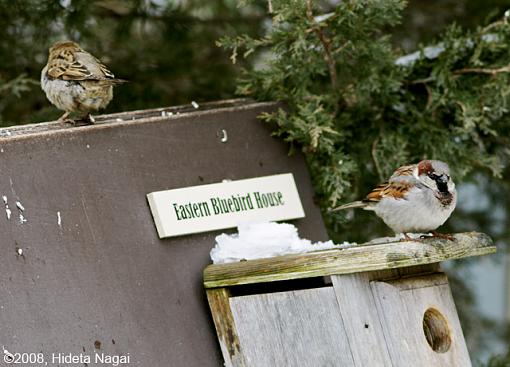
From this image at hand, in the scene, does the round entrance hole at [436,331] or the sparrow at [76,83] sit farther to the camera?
the sparrow at [76,83]

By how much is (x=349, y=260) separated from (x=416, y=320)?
Answer: 1.23ft

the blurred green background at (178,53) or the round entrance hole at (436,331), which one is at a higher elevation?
the blurred green background at (178,53)

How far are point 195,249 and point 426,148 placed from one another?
4.99ft

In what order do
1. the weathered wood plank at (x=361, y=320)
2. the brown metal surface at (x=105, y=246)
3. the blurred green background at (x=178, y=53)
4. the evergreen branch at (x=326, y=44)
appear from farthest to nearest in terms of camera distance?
the blurred green background at (x=178, y=53)
the evergreen branch at (x=326, y=44)
the weathered wood plank at (x=361, y=320)
the brown metal surface at (x=105, y=246)

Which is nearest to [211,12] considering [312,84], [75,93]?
[312,84]

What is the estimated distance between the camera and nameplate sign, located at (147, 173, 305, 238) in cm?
383

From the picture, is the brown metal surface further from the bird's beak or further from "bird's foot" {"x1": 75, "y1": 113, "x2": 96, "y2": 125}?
the bird's beak

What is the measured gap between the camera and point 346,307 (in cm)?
346

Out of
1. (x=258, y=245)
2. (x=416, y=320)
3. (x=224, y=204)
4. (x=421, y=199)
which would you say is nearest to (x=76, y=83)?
(x=224, y=204)

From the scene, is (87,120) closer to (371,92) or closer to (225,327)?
(225,327)

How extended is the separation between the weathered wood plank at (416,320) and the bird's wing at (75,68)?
147cm

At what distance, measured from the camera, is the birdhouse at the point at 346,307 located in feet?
11.3

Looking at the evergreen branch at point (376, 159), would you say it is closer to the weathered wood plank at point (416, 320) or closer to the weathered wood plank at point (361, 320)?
the weathered wood plank at point (416, 320)

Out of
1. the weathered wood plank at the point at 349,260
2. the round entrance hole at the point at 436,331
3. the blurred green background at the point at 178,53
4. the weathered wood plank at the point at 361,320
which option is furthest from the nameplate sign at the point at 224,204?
the blurred green background at the point at 178,53
